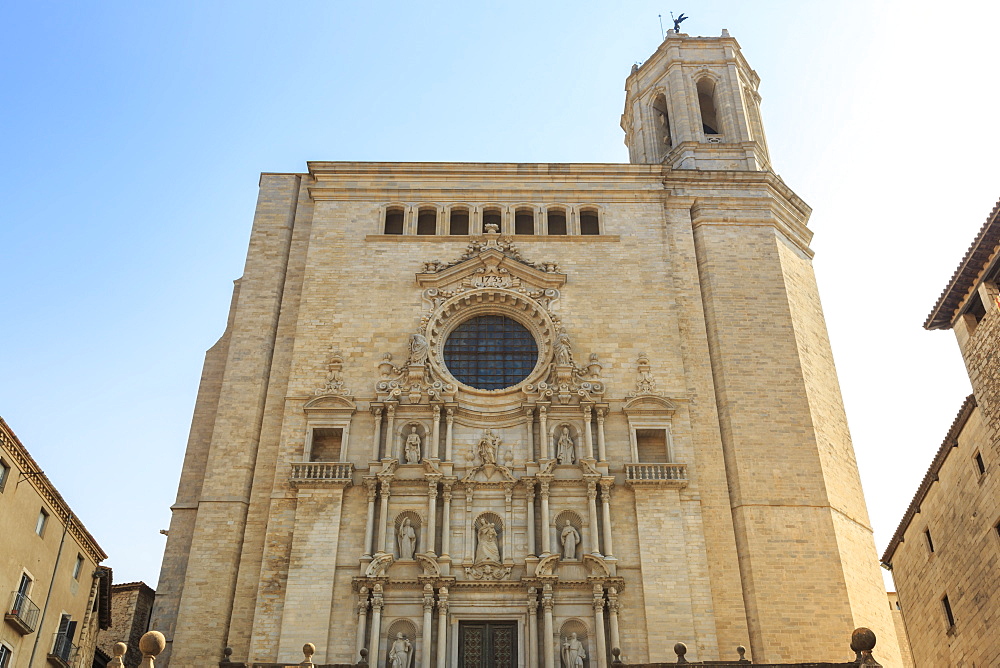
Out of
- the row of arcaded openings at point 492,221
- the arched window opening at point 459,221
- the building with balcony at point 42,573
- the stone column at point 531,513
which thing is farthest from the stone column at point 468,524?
the building with balcony at point 42,573

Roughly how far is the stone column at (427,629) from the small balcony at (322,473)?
2.96 m

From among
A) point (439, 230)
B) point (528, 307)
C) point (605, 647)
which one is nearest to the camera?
point (605, 647)

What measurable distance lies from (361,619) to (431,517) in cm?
241

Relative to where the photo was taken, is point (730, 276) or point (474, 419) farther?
point (730, 276)

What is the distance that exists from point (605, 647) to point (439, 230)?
1120 centimetres

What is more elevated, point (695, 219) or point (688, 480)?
point (695, 219)

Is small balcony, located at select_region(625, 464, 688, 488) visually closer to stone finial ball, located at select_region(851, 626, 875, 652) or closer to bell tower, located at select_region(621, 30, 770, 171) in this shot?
stone finial ball, located at select_region(851, 626, 875, 652)

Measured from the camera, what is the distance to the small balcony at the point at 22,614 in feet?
60.6

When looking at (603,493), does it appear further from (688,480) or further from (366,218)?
(366,218)

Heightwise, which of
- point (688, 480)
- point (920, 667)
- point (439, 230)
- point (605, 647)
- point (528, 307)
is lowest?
point (605, 647)

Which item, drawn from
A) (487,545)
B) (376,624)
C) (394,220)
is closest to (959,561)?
(487,545)

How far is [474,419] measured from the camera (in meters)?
21.1

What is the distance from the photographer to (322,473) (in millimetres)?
20094

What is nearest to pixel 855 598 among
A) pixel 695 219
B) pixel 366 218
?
pixel 695 219
